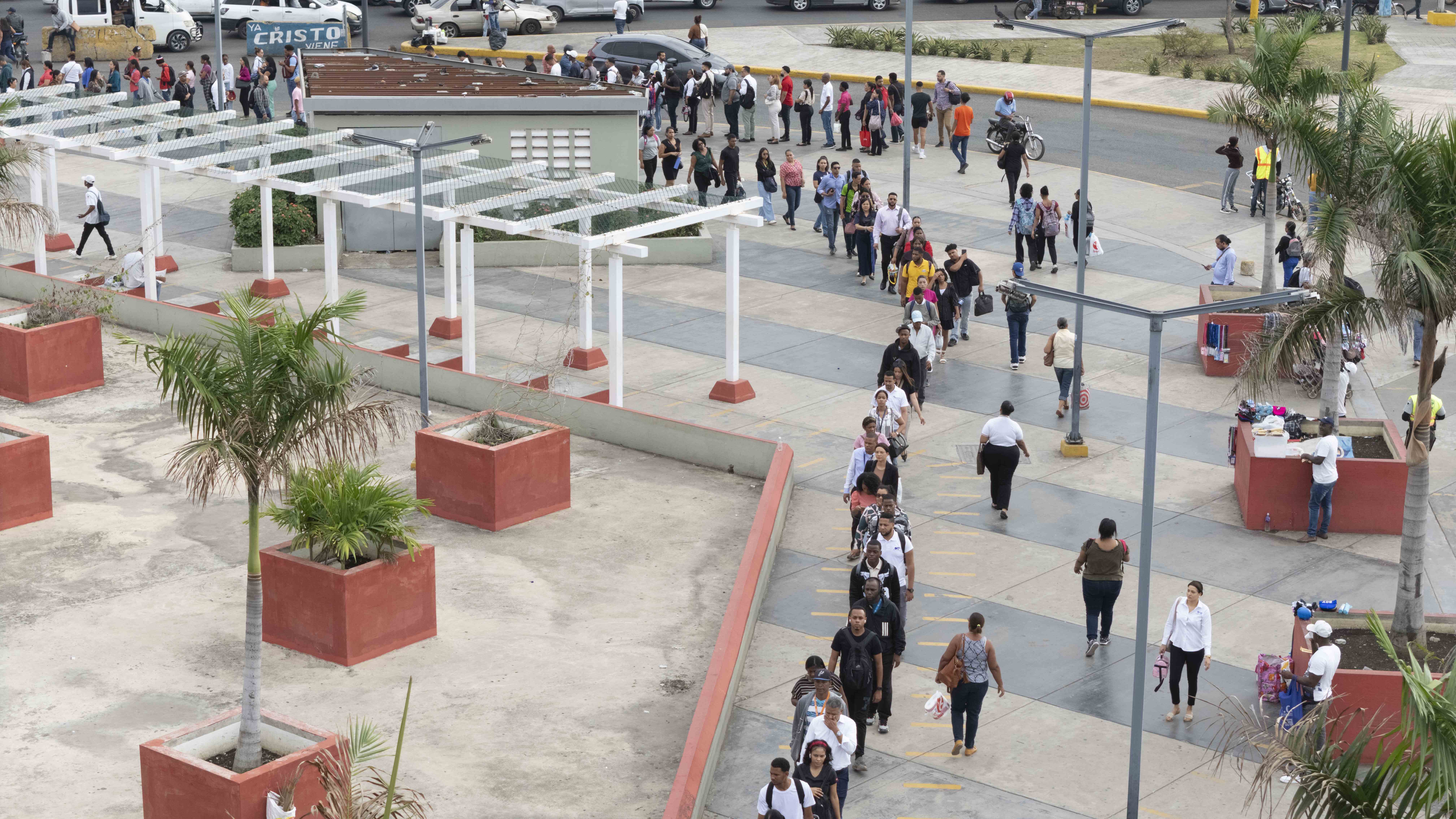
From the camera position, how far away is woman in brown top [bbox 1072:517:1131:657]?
16.3 m

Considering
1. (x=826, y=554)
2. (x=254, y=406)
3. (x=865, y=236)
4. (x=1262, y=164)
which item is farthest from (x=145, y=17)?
(x=254, y=406)

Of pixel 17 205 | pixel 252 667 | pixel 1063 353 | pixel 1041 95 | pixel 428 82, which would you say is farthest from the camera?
pixel 1041 95

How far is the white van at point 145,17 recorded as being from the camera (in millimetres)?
50094

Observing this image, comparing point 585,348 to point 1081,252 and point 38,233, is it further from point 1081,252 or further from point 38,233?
point 38,233

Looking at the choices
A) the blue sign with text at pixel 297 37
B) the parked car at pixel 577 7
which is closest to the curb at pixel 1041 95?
the blue sign with text at pixel 297 37

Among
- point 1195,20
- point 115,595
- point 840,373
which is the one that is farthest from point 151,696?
point 1195,20

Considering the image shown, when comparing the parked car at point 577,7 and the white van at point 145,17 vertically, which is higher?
the parked car at point 577,7

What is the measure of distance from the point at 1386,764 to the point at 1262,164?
25.0m

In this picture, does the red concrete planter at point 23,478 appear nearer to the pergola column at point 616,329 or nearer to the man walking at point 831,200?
the pergola column at point 616,329

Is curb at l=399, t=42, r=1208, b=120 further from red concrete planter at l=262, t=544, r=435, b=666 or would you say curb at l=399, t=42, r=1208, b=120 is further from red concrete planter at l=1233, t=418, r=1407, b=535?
red concrete planter at l=262, t=544, r=435, b=666

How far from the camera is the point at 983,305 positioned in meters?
25.7

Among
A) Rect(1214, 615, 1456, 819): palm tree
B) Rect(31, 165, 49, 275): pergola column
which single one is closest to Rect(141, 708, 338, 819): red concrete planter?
Rect(1214, 615, 1456, 819): palm tree

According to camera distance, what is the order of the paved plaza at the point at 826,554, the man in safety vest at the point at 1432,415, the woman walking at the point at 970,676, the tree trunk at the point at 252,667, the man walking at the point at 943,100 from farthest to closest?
the man walking at the point at 943,100 → the man in safety vest at the point at 1432,415 → the paved plaza at the point at 826,554 → the woman walking at the point at 970,676 → the tree trunk at the point at 252,667

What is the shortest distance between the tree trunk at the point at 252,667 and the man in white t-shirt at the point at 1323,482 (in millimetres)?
11663
